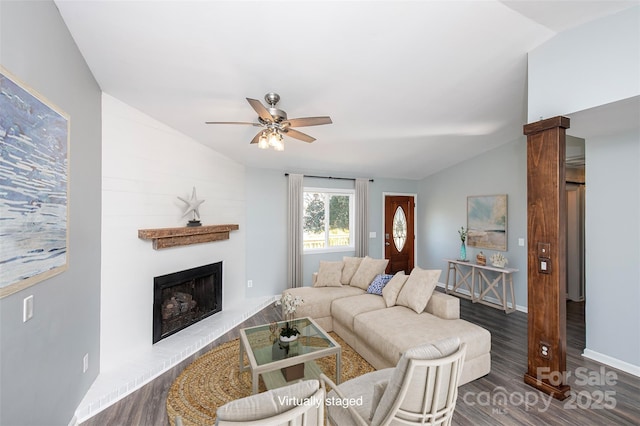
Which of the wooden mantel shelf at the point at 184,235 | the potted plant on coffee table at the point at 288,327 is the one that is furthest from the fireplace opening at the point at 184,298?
the potted plant on coffee table at the point at 288,327

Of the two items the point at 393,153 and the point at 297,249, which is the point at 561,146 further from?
the point at 297,249

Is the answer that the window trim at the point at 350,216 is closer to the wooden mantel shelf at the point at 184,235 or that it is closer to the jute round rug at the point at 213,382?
the wooden mantel shelf at the point at 184,235

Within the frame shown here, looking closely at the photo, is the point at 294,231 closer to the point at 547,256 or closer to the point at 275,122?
the point at 275,122

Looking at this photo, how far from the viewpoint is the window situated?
5438 millimetres

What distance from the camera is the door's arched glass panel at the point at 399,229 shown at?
20.7 ft

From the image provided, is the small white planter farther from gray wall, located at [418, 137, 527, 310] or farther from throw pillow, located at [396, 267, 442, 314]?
gray wall, located at [418, 137, 527, 310]

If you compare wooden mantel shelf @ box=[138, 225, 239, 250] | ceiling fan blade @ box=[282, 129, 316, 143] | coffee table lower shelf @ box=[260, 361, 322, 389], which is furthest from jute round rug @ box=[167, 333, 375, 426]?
ceiling fan blade @ box=[282, 129, 316, 143]

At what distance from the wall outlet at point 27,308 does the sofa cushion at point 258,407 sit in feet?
4.36

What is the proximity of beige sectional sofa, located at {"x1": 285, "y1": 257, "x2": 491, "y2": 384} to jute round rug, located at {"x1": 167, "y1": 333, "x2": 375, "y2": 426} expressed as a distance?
26 centimetres

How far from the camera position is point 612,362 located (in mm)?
2736

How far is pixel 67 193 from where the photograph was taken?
1881 millimetres

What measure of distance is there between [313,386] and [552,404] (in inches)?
94.1

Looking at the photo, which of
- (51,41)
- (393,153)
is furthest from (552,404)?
(51,41)

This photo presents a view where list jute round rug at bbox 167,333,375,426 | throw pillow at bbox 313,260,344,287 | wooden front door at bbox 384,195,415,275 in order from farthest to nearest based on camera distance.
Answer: wooden front door at bbox 384,195,415,275 → throw pillow at bbox 313,260,344,287 → jute round rug at bbox 167,333,375,426
